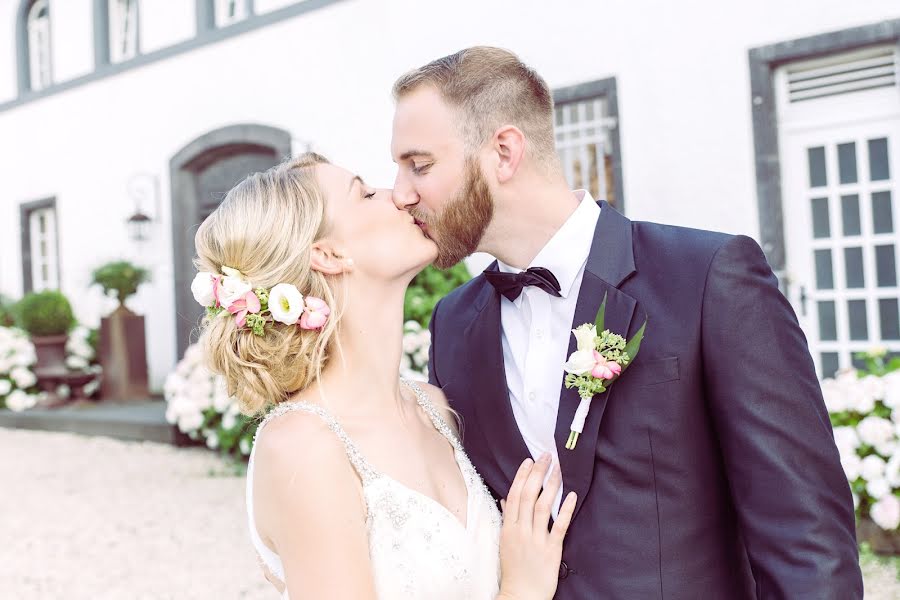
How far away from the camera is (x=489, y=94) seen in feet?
7.56

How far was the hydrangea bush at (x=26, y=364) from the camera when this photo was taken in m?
10.8

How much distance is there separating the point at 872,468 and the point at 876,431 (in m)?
0.20

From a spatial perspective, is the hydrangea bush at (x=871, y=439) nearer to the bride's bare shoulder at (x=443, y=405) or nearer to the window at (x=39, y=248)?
the bride's bare shoulder at (x=443, y=405)

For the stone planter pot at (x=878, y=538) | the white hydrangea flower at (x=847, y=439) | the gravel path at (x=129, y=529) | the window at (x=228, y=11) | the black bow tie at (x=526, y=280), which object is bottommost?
the gravel path at (x=129, y=529)

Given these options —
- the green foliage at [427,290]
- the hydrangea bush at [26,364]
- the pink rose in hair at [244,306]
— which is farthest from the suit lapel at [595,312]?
the hydrangea bush at [26,364]

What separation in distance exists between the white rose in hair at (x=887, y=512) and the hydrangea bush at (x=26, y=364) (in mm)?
9700

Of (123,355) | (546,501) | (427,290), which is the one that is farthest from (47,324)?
(546,501)

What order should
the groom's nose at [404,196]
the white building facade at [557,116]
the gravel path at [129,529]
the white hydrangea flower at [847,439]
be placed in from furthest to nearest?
the white building facade at [557,116]
the gravel path at [129,529]
the white hydrangea flower at [847,439]
the groom's nose at [404,196]

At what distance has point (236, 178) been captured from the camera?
10.5 meters

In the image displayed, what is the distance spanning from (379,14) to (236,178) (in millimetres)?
2912

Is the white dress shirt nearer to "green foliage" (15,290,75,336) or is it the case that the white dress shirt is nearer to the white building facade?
the white building facade

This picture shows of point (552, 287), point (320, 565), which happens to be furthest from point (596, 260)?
point (320, 565)

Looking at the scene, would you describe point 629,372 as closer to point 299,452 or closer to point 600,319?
point 600,319

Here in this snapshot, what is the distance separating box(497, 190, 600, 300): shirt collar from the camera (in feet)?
7.09
